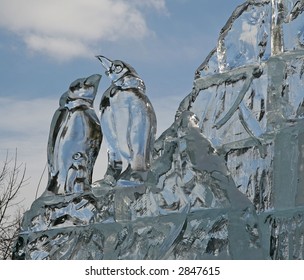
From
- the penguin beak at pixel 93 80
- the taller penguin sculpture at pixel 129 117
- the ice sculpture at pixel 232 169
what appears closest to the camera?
the ice sculpture at pixel 232 169

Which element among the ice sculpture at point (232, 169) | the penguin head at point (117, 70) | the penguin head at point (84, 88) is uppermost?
the penguin head at point (84, 88)

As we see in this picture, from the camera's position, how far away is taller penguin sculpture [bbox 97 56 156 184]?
2365mm

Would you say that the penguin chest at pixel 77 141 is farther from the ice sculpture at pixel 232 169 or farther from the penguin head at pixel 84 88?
the ice sculpture at pixel 232 169

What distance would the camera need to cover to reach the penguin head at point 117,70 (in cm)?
240

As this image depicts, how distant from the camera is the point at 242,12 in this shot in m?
2.19

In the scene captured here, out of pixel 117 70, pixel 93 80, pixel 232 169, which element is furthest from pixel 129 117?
pixel 232 169

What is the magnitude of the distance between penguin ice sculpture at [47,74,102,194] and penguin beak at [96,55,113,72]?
0.13 metres

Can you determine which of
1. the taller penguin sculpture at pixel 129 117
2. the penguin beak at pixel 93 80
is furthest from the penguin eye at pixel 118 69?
the penguin beak at pixel 93 80

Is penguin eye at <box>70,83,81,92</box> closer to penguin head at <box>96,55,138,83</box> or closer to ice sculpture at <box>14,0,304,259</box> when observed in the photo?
penguin head at <box>96,55,138,83</box>

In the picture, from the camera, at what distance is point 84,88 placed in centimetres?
264

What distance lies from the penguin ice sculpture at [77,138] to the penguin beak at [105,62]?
5.2 inches

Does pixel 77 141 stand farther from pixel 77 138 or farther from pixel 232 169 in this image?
pixel 232 169

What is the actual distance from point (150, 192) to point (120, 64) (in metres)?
0.52

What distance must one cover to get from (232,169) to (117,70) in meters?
0.58
